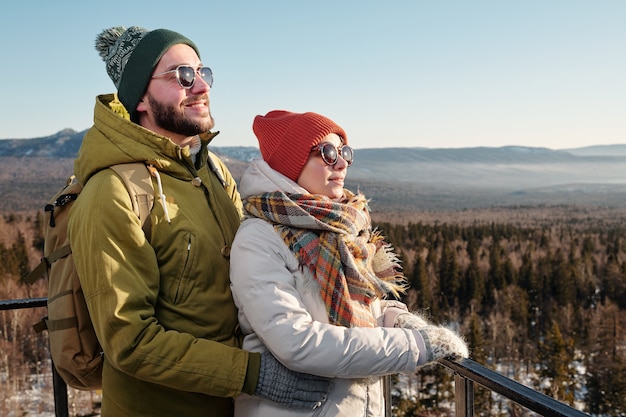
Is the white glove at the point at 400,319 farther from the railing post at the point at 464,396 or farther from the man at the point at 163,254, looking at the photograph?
the man at the point at 163,254

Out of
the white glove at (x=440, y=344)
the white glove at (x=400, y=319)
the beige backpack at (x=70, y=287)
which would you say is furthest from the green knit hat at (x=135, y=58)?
the white glove at (x=440, y=344)

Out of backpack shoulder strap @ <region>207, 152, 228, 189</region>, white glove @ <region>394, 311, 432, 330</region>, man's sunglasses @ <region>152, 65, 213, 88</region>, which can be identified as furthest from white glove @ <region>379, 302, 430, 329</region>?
man's sunglasses @ <region>152, 65, 213, 88</region>

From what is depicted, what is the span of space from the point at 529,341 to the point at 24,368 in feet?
139

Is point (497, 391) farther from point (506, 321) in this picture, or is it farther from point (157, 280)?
point (506, 321)

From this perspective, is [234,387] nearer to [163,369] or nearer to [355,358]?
[163,369]

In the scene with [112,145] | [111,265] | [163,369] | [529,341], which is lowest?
[529,341]

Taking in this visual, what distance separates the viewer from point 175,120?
2.41 m

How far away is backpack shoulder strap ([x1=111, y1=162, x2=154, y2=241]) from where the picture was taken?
2.13 metres

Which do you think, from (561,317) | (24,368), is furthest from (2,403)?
(561,317)

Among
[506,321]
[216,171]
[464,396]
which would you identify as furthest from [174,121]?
[506,321]

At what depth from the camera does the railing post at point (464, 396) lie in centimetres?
214

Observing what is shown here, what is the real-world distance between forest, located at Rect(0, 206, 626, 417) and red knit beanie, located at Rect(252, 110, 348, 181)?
1396 inches

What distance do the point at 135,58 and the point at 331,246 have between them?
3.84 feet

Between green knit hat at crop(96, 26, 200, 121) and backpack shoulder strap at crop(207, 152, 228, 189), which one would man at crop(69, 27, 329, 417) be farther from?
backpack shoulder strap at crop(207, 152, 228, 189)
